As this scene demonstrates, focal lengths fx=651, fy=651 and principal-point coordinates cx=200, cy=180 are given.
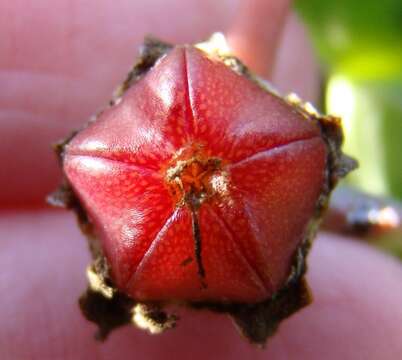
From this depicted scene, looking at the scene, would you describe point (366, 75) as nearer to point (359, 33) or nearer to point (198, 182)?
point (359, 33)

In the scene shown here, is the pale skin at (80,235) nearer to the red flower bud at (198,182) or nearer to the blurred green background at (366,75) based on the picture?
the red flower bud at (198,182)

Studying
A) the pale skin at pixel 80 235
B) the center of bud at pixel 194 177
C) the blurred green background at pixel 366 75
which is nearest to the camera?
the center of bud at pixel 194 177

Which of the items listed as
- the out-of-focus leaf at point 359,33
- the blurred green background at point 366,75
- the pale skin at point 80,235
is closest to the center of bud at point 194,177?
the pale skin at point 80,235

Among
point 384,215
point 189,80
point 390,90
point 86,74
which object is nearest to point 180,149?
point 189,80

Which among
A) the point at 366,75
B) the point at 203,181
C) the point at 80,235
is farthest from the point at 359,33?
the point at 203,181

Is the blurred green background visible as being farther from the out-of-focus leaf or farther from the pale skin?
the pale skin

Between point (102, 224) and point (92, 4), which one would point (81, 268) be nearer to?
point (102, 224)
